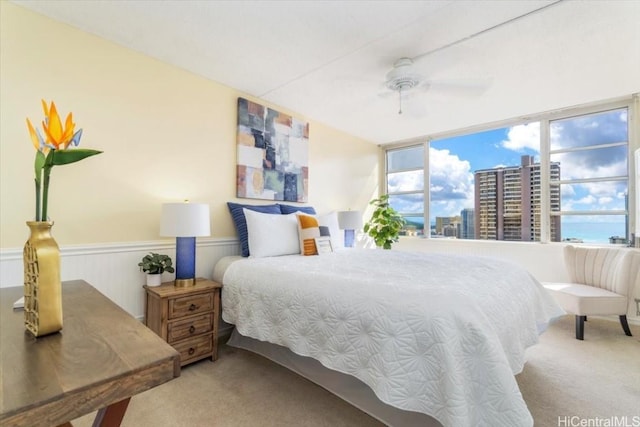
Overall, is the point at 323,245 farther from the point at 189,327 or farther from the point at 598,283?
the point at 598,283

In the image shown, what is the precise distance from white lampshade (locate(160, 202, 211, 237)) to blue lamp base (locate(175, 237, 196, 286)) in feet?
0.53

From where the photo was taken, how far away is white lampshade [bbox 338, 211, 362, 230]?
412 cm

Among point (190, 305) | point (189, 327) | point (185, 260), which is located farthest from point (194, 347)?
point (185, 260)

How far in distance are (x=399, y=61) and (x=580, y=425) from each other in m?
2.73

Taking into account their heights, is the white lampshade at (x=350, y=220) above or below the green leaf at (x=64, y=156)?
below

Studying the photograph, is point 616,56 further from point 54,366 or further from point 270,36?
point 54,366

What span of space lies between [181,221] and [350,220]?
241cm

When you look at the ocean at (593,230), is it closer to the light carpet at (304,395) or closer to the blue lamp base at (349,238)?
the light carpet at (304,395)

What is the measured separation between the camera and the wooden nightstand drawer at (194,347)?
2.15 metres

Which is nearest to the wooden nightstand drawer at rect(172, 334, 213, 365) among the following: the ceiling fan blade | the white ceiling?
the white ceiling

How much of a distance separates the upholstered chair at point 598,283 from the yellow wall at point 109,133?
3435 mm

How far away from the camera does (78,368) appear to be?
66 centimetres

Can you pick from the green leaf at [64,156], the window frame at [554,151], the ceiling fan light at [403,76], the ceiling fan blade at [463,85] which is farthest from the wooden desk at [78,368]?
the window frame at [554,151]

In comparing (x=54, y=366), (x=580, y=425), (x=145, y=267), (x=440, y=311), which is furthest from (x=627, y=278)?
(x=145, y=267)
